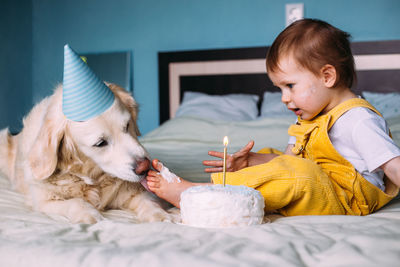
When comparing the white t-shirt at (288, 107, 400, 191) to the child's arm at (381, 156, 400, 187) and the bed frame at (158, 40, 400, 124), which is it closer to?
the child's arm at (381, 156, 400, 187)

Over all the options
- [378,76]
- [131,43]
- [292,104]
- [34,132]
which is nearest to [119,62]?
[131,43]

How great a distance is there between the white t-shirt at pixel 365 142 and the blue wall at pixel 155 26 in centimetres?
239

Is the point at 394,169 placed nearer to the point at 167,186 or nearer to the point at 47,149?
the point at 167,186

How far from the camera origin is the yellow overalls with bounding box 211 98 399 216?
3.49 feet

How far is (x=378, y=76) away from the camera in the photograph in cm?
317

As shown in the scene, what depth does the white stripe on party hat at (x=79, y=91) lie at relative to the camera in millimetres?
1156

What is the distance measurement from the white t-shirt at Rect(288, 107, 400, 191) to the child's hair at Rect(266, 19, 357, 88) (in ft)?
0.54

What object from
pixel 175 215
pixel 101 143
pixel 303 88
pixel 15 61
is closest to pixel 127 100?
pixel 101 143

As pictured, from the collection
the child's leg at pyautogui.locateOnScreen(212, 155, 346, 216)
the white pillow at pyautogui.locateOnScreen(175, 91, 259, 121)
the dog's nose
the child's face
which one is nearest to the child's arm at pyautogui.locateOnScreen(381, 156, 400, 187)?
the child's leg at pyautogui.locateOnScreen(212, 155, 346, 216)

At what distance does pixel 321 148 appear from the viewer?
122cm

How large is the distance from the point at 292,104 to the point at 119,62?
2.94 metres

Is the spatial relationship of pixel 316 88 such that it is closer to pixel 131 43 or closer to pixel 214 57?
pixel 214 57

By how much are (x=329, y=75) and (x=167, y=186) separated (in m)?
0.63

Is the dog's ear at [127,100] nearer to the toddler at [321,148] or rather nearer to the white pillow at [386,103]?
the toddler at [321,148]
